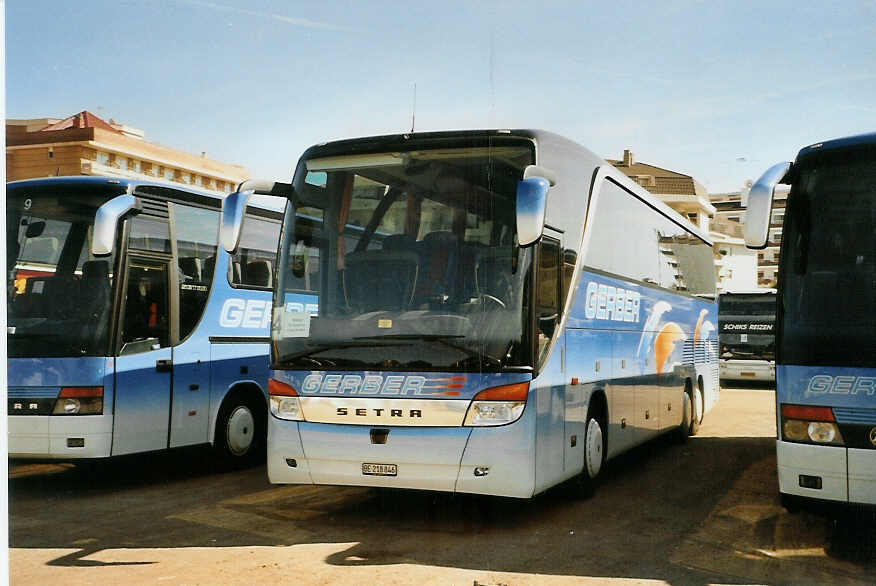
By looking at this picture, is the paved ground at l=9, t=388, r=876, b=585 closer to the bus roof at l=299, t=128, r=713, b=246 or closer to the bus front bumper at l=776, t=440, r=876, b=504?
the bus front bumper at l=776, t=440, r=876, b=504

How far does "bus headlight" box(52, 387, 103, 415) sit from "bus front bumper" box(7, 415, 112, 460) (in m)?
0.05

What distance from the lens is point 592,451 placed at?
9602mm

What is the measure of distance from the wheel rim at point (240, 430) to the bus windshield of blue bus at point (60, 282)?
2306 mm

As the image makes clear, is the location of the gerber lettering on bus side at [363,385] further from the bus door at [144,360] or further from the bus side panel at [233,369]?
the bus side panel at [233,369]

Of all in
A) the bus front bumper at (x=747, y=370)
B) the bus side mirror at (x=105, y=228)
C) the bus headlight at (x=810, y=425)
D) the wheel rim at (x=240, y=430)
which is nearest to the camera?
the bus headlight at (x=810, y=425)

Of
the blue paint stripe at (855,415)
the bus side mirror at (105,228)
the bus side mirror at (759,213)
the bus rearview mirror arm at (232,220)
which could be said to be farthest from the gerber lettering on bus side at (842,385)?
the bus side mirror at (105,228)

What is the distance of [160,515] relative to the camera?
342 inches

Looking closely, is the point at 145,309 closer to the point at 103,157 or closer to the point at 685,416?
the point at 103,157

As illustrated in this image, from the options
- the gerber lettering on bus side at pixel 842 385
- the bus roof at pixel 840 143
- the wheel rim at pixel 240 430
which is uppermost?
the bus roof at pixel 840 143

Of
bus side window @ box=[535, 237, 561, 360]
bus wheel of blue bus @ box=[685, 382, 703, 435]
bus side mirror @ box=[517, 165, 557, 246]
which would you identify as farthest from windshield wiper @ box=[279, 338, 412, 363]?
bus wheel of blue bus @ box=[685, 382, 703, 435]

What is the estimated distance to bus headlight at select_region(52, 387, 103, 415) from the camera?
965cm

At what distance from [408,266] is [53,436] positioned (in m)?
4.27

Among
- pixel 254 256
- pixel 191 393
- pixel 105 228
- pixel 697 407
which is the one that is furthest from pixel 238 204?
pixel 697 407

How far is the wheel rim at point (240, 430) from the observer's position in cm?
1163
